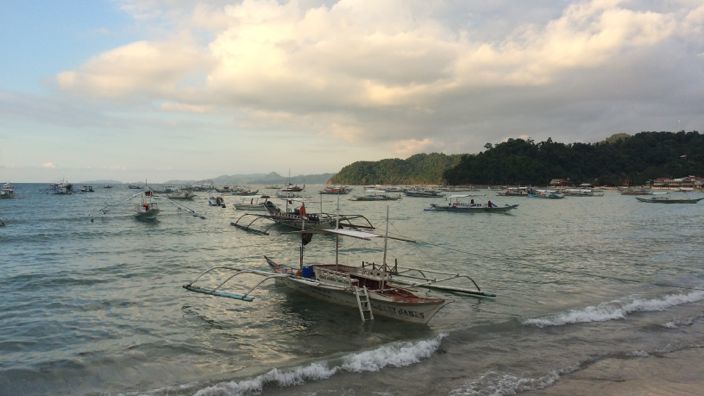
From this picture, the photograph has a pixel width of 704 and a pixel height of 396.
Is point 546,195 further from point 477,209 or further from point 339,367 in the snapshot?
point 339,367

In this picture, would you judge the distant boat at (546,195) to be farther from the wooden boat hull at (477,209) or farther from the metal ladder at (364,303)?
the metal ladder at (364,303)

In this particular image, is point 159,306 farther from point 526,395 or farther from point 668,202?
point 668,202

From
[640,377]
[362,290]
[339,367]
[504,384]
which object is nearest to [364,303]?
[362,290]

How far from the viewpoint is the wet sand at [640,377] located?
1047cm

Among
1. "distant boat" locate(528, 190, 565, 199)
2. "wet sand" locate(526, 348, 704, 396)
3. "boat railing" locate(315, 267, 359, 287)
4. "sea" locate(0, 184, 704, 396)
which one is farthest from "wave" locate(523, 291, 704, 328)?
"distant boat" locate(528, 190, 565, 199)

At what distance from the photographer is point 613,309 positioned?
17.5 meters

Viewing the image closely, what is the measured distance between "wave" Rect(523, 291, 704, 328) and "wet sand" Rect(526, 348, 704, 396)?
135 inches

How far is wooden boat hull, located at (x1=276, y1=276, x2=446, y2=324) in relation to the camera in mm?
14703

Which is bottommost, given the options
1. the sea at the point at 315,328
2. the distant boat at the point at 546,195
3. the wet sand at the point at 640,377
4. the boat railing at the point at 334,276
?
the sea at the point at 315,328

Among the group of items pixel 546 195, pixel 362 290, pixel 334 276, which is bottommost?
pixel 362 290

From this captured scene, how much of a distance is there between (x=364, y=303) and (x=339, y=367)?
4243mm

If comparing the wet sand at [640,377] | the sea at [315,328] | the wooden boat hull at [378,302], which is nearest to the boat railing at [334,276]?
the wooden boat hull at [378,302]

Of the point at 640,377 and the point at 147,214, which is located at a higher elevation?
the point at 147,214

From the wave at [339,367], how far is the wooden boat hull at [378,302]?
104cm
